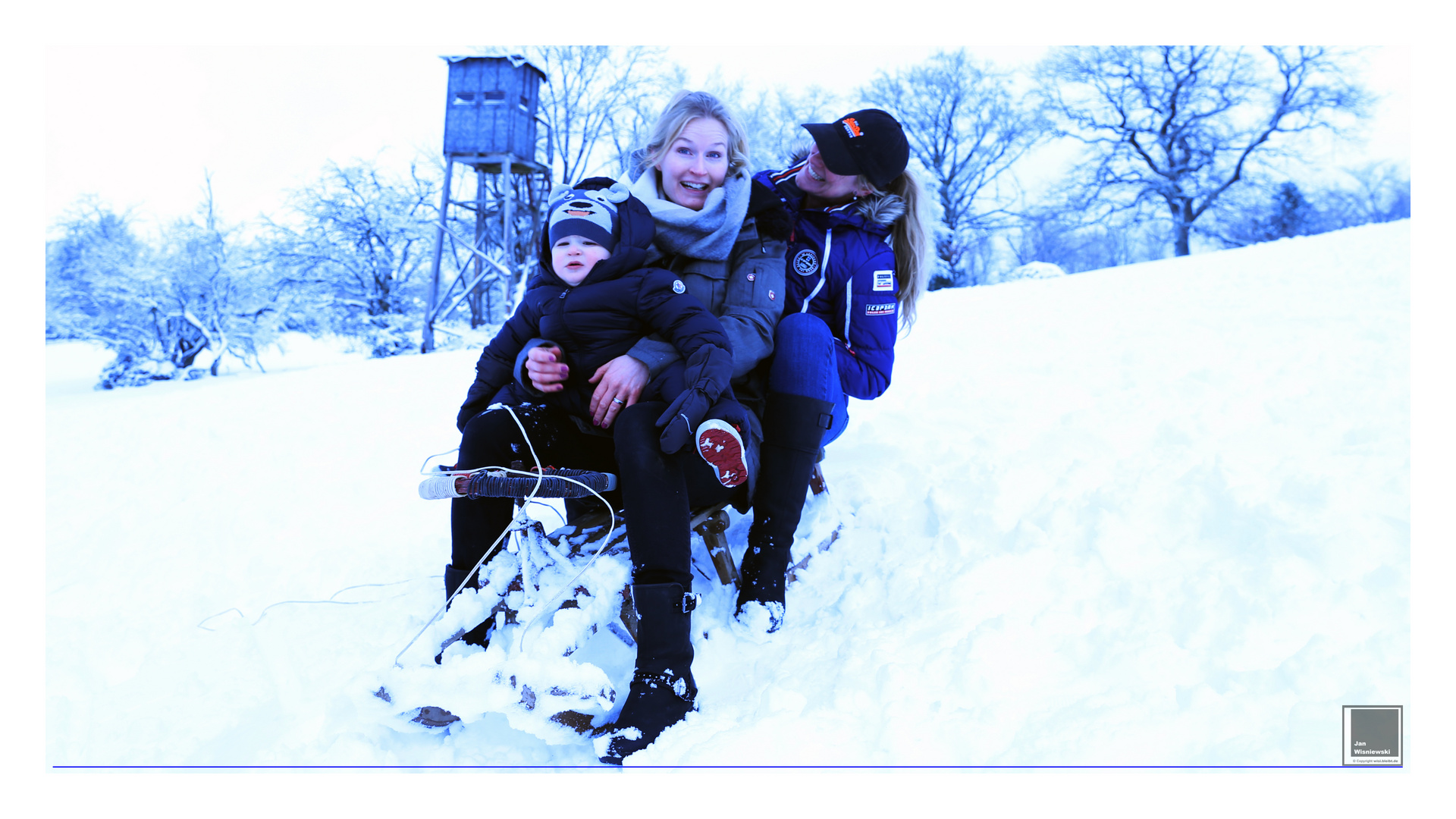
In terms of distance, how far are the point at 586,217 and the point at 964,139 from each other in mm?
16472

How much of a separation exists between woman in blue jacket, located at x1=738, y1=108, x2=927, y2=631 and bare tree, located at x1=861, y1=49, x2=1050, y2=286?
33.0 ft

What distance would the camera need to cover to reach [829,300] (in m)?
2.09

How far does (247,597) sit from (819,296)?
206 cm

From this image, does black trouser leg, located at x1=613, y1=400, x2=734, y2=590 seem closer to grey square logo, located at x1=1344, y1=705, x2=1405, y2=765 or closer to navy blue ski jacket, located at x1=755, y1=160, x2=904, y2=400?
navy blue ski jacket, located at x1=755, y1=160, x2=904, y2=400

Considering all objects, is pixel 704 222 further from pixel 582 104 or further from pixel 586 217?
pixel 582 104

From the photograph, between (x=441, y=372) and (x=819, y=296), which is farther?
(x=441, y=372)

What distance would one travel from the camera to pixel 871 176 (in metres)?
2.01

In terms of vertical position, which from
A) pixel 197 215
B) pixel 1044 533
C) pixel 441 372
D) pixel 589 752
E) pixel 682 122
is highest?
pixel 197 215

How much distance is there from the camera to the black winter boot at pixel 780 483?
6.07ft

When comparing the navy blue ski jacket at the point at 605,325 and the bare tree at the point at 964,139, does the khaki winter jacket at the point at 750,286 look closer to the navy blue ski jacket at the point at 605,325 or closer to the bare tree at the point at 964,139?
the navy blue ski jacket at the point at 605,325

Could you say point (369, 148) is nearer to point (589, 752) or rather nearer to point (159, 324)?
point (159, 324)

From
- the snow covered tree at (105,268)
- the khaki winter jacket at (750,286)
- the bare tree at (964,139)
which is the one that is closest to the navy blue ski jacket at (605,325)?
the khaki winter jacket at (750,286)

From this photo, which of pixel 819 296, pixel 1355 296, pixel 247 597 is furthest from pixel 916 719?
pixel 1355 296

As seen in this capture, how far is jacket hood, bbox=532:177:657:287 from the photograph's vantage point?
1.77 metres
